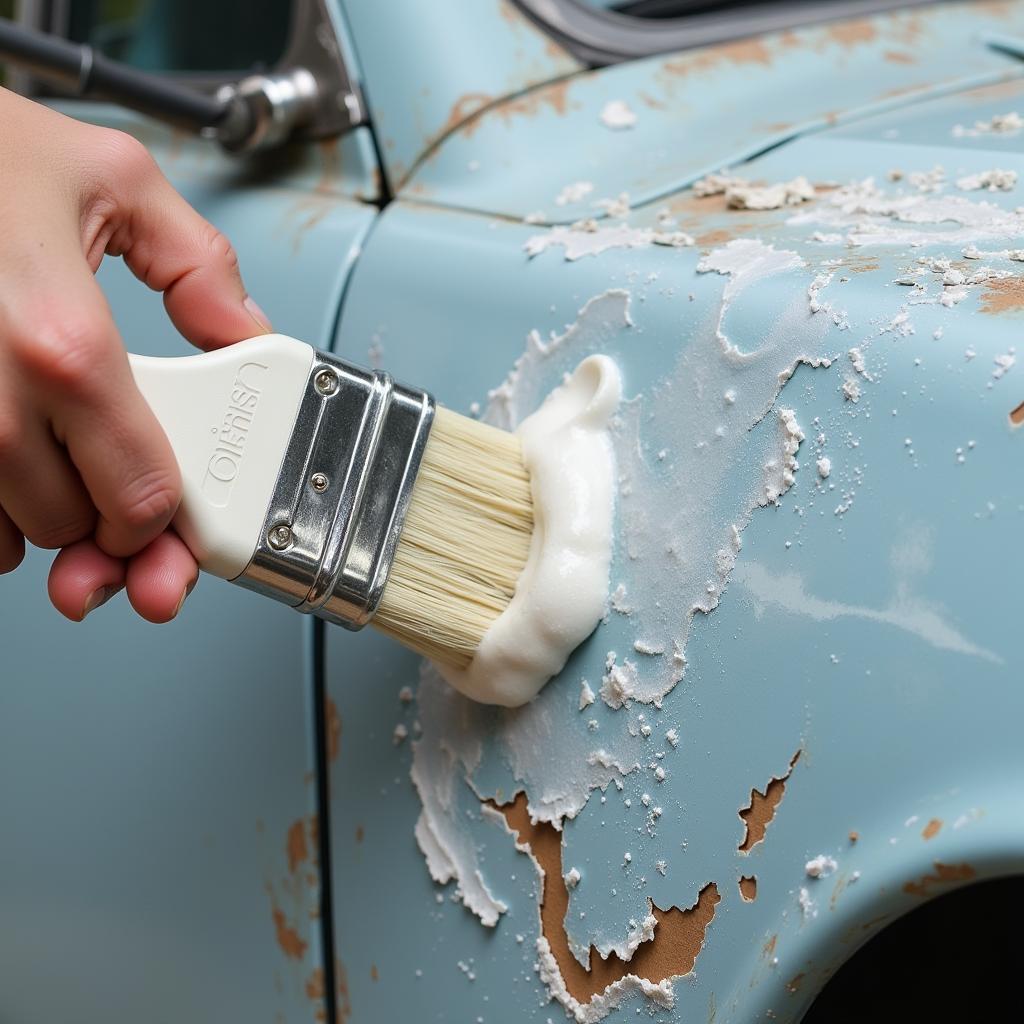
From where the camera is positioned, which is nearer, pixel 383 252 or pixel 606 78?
pixel 383 252

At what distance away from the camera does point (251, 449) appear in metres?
0.87

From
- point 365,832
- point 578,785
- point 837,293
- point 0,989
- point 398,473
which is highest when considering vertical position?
point 837,293

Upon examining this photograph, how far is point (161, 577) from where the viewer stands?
85 centimetres

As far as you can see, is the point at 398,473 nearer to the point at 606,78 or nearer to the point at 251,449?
the point at 251,449

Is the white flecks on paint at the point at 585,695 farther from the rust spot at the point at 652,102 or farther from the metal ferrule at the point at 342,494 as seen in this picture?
the rust spot at the point at 652,102

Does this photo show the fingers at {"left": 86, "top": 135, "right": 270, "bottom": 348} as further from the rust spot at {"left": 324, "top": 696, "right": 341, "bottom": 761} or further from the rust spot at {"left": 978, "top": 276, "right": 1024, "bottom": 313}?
the rust spot at {"left": 978, "top": 276, "right": 1024, "bottom": 313}

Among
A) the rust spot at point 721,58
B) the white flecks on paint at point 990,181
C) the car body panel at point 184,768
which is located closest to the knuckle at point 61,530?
the car body panel at point 184,768

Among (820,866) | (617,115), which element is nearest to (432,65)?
(617,115)

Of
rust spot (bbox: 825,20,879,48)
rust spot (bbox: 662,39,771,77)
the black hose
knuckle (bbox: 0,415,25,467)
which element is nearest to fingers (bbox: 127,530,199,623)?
knuckle (bbox: 0,415,25,467)

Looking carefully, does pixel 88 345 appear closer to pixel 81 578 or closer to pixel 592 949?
pixel 81 578

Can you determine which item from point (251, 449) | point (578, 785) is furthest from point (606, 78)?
point (578, 785)

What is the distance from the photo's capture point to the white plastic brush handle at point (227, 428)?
0.85 meters

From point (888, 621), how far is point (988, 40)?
104 cm

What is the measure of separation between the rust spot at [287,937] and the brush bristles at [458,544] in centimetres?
33
